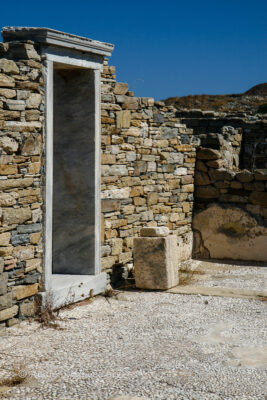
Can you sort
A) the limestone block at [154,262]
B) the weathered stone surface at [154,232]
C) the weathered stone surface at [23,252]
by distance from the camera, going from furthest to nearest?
the weathered stone surface at [154,232], the limestone block at [154,262], the weathered stone surface at [23,252]

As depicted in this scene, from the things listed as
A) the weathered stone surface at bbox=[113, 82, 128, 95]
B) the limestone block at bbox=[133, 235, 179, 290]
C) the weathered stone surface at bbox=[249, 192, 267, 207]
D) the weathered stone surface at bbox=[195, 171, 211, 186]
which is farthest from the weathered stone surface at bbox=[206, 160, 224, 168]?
the weathered stone surface at bbox=[113, 82, 128, 95]

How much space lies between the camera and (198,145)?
959cm

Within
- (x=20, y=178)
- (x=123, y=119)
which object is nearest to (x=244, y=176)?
(x=123, y=119)

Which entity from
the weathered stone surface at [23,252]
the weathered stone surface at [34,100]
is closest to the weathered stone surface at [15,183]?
the weathered stone surface at [23,252]

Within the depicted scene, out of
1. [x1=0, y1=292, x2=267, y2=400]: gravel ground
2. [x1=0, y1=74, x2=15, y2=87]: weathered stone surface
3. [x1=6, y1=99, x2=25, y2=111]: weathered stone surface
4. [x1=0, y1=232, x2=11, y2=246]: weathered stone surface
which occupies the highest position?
[x1=0, y1=74, x2=15, y2=87]: weathered stone surface

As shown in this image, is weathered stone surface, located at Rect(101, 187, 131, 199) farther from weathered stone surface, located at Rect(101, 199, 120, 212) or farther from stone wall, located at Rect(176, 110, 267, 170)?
stone wall, located at Rect(176, 110, 267, 170)

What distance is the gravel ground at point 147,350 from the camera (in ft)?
14.2

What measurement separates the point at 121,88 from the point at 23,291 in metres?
3.18

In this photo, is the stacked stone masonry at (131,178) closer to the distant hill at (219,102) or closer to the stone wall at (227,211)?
the stone wall at (227,211)

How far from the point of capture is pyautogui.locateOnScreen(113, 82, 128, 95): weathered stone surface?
7383mm

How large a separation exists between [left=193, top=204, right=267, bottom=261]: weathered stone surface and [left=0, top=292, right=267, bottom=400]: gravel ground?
252 centimetres

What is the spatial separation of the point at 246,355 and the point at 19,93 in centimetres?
354

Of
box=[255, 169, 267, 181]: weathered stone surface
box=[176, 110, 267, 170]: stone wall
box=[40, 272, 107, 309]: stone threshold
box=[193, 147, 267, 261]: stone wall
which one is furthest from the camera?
box=[176, 110, 267, 170]: stone wall

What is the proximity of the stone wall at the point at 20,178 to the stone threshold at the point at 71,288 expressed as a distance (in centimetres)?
27
